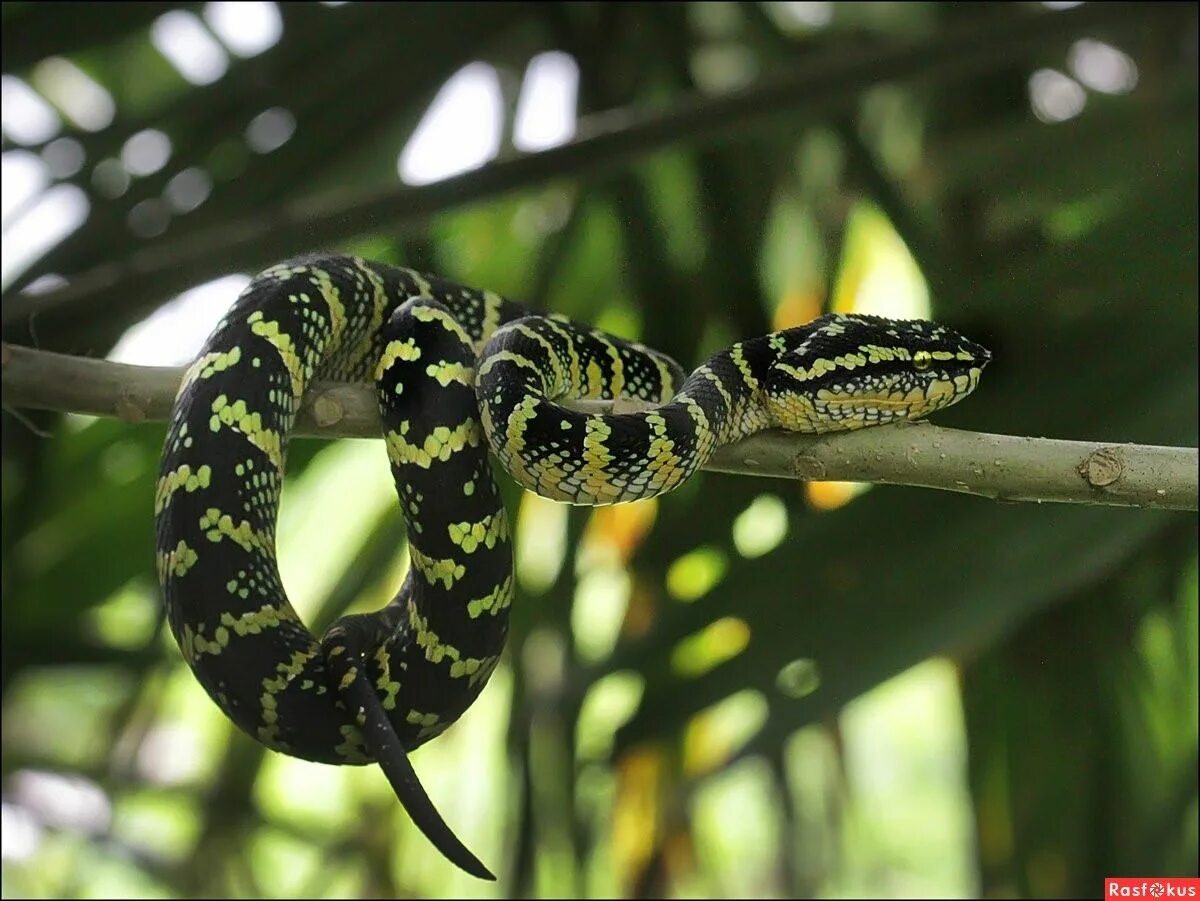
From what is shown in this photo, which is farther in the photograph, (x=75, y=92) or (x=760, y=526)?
(x=75, y=92)

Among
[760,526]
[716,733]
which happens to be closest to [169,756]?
[716,733]

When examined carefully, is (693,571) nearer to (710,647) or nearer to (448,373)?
(710,647)

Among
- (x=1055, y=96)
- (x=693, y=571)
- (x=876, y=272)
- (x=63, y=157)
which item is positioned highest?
(x=63, y=157)

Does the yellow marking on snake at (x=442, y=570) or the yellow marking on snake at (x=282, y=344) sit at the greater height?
the yellow marking on snake at (x=282, y=344)

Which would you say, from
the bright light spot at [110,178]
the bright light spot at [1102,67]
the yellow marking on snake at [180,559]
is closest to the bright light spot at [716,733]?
the yellow marking on snake at [180,559]

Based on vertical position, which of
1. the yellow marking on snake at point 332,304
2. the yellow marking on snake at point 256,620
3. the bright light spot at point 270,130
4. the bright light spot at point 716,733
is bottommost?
the bright light spot at point 716,733

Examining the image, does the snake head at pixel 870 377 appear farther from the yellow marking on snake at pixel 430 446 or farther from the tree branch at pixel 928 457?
the yellow marking on snake at pixel 430 446

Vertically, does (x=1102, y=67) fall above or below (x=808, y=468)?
above

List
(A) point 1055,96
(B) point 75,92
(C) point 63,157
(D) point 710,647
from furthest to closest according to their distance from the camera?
(B) point 75,92
(C) point 63,157
(A) point 1055,96
(D) point 710,647
